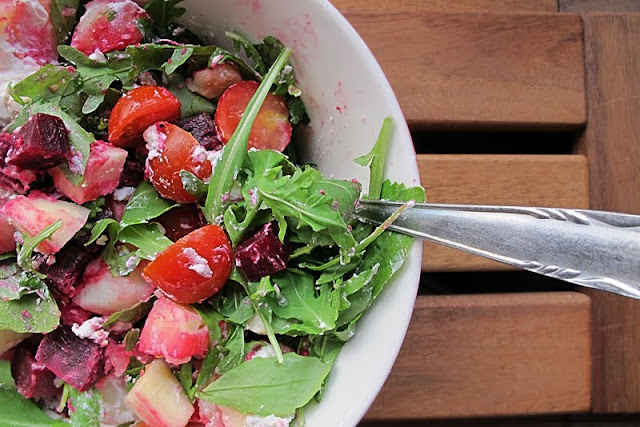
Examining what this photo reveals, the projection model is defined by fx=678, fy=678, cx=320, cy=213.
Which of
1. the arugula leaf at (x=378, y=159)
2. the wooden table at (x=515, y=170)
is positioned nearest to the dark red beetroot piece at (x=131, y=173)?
the arugula leaf at (x=378, y=159)

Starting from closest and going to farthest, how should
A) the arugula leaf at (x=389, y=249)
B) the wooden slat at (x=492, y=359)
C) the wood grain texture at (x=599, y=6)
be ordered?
the arugula leaf at (x=389, y=249), the wooden slat at (x=492, y=359), the wood grain texture at (x=599, y=6)

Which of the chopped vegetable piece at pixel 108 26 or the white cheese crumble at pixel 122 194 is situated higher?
the chopped vegetable piece at pixel 108 26

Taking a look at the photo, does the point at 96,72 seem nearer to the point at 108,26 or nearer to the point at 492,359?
the point at 108,26

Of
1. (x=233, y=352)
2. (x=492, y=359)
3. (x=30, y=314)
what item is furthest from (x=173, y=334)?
(x=492, y=359)

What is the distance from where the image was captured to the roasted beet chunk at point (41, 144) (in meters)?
0.87

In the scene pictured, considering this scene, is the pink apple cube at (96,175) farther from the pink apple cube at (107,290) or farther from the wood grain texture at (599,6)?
the wood grain texture at (599,6)

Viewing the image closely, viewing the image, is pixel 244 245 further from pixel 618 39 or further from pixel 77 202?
pixel 618 39

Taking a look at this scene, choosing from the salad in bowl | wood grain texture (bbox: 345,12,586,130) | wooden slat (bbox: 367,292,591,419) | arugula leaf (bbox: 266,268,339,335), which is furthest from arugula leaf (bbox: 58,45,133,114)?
wooden slat (bbox: 367,292,591,419)

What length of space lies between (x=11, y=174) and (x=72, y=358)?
0.86 ft

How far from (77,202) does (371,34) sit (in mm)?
603

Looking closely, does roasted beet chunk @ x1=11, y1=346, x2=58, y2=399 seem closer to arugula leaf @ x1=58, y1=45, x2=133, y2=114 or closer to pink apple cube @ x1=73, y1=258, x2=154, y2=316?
pink apple cube @ x1=73, y1=258, x2=154, y2=316

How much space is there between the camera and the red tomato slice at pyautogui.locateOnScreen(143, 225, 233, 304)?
2.89ft

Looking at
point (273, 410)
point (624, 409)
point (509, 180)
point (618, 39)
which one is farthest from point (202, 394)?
point (618, 39)

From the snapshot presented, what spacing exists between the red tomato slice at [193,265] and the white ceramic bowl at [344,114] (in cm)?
20
